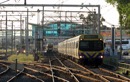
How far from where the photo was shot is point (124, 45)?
354 ft

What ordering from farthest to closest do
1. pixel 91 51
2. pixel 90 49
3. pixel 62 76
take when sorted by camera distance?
pixel 90 49
pixel 91 51
pixel 62 76

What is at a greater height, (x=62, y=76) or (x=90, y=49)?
(x=90, y=49)

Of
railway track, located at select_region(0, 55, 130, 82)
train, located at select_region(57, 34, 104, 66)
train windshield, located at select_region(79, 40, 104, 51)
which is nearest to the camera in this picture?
railway track, located at select_region(0, 55, 130, 82)

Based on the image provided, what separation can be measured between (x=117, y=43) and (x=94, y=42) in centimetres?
6766

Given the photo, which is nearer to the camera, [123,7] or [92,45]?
[123,7]

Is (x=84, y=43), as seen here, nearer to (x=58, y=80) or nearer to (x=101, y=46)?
(x=101, y=46)

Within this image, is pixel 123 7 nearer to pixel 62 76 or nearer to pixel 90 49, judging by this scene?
pixel 90 49

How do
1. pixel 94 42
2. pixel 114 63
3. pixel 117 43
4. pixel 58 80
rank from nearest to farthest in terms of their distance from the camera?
pixel 58 80 → pixel 94 42 → pixel 114 63 → pixel 117 43

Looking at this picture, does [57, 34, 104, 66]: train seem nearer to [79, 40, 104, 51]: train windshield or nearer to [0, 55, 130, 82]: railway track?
[79, 40, 104, 51]: train windshield

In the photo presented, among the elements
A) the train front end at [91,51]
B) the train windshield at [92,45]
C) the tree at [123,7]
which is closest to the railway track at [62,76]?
the train front end at [91,51]

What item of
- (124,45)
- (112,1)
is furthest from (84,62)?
(124,45)

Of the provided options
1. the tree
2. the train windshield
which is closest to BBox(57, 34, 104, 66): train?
the train windshield

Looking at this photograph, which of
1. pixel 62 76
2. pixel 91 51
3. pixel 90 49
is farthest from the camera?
pixel 90 49

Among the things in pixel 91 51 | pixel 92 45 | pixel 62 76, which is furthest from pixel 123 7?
pixel 62 76
